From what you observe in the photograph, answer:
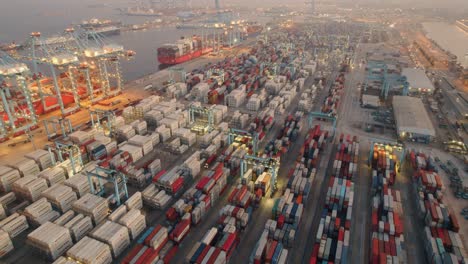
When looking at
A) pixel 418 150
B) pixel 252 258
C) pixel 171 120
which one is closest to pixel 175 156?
pixel 171 120

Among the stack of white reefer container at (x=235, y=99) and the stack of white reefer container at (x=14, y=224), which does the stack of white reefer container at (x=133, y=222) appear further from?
the stack of white reefer container at (x=235, y=99)

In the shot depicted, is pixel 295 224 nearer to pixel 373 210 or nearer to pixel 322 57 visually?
pixel 373 210

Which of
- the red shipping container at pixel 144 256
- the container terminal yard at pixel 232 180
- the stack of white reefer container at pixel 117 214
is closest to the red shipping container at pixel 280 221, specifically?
the container terminal yard at pixel 232 180

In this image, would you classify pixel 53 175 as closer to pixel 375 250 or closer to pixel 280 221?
pixel 280 221

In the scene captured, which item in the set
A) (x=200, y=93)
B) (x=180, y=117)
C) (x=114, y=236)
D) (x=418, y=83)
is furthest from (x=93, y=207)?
(x=418, y=83)

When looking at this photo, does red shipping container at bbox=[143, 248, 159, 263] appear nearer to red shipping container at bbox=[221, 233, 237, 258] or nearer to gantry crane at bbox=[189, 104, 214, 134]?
red shipping container at bbox=[221, 233, 237, 258]
